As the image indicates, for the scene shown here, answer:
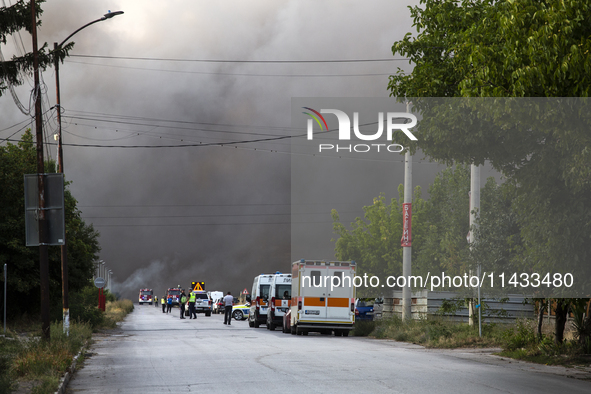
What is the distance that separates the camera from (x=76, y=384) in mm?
12484

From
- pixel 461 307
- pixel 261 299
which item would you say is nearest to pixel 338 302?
pixel 461 307

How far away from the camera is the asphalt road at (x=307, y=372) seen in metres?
11.4

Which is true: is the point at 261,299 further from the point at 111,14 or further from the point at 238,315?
the point at 111,14

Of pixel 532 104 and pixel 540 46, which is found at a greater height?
pixel 540 46

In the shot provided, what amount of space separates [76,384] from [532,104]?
29.8 ft

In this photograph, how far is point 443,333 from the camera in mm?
22203

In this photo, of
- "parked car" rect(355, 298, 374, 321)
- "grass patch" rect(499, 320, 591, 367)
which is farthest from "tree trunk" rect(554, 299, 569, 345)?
"parked car" rect(355, 298, 374, 321)

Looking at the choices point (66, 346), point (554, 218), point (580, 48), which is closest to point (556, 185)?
point (554, 218)

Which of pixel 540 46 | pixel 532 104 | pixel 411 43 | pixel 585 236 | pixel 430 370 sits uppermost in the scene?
pixel 411 43

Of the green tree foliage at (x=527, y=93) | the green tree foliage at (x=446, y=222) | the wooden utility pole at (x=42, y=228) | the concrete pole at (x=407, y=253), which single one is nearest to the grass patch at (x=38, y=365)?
the wooden utility pole at (x=42, y=228)

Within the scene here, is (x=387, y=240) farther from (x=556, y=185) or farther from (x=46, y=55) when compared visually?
(x=556, y=185)

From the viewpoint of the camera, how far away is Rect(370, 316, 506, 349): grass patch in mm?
21453

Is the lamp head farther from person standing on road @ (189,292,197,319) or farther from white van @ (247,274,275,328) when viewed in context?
person standing on road @ (189,292,197,319)

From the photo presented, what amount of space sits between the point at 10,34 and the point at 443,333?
16.6 metres
